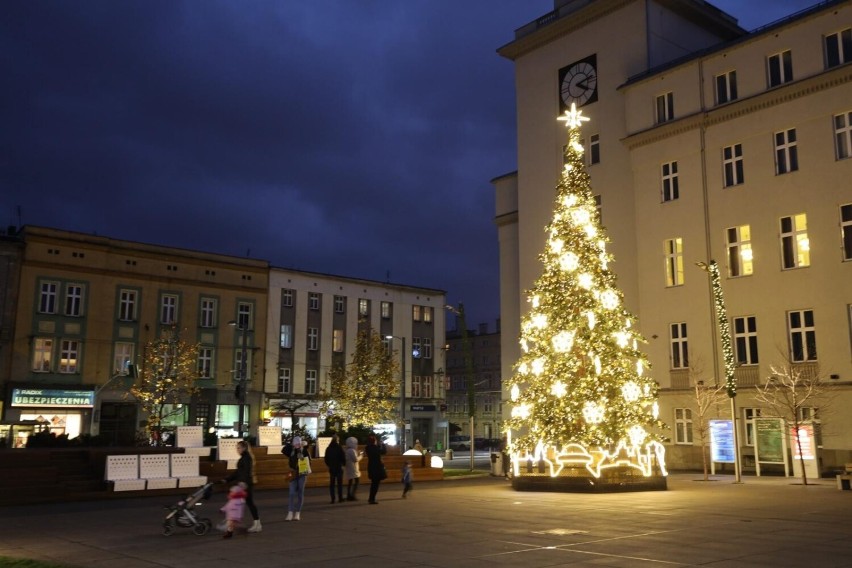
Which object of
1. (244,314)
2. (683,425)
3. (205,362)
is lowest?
(683,425)

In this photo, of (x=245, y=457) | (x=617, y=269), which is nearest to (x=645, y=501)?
(x=245, y=457)

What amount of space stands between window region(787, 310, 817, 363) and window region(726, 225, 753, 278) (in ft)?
9.44

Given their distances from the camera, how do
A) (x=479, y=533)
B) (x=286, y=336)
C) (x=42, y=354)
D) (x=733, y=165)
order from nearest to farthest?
(x=479, y=533), (x=733, y=165), (x=42, y=354), (x=286, y=336)

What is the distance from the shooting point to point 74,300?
4950 cm

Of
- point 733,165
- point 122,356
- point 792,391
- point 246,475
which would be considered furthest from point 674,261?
point 122,356

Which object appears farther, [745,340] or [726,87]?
[726,87]

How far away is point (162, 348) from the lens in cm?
4500

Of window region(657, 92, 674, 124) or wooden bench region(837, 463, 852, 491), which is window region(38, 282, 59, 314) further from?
wooden bench region(837, 463, 852, 491)

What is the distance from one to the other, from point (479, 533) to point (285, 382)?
156 ft

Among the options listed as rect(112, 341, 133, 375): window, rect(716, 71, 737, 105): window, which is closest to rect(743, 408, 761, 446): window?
rect(716, 71, 737, 105): window

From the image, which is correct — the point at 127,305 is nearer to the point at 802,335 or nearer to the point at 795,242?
the point at 795,242

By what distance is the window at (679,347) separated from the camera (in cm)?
3703

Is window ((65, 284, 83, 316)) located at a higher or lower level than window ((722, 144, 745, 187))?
lower

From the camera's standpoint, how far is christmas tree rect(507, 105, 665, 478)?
23938 mm
